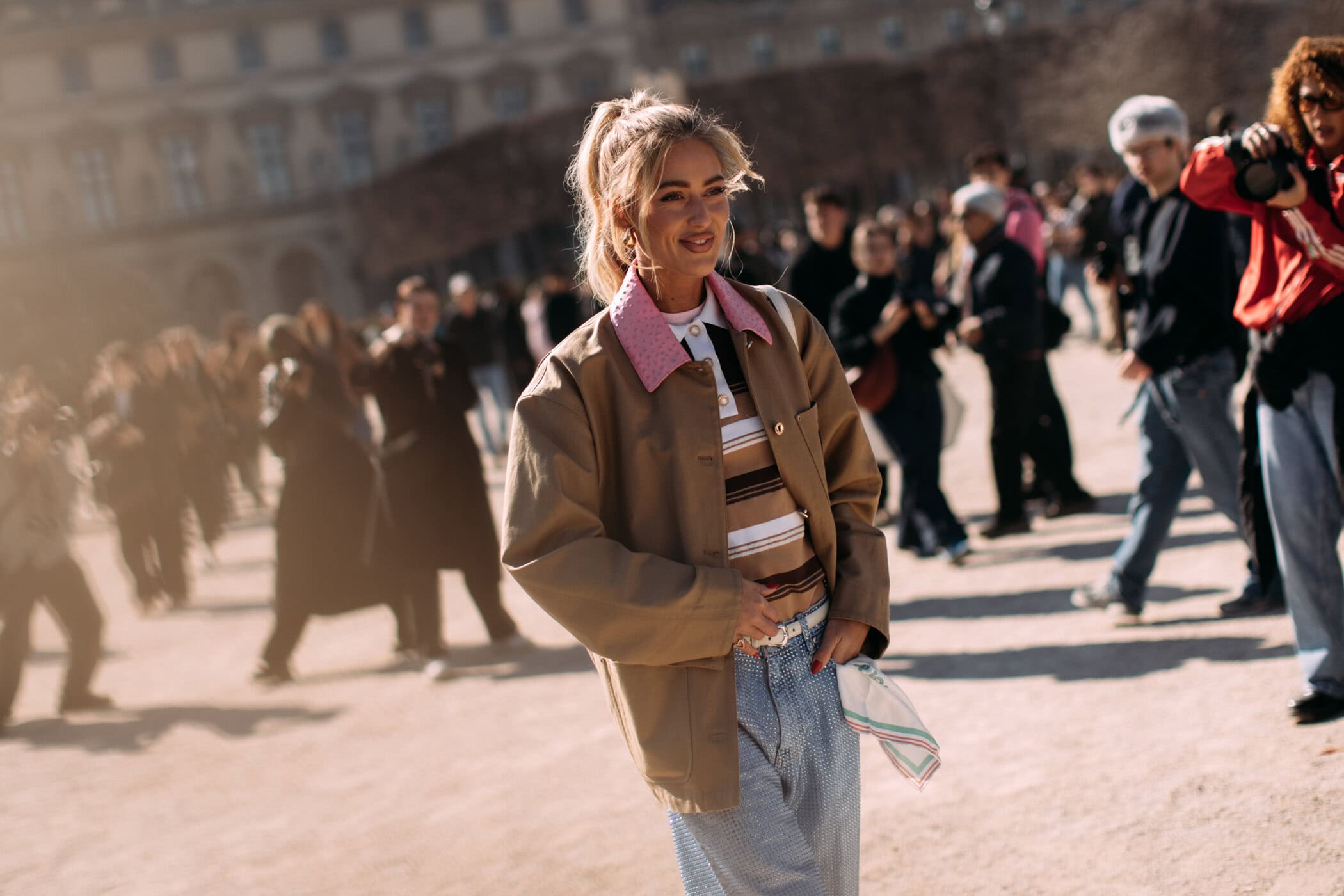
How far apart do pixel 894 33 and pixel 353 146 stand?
2441 cm

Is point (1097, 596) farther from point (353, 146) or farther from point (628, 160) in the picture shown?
point (353, 146)

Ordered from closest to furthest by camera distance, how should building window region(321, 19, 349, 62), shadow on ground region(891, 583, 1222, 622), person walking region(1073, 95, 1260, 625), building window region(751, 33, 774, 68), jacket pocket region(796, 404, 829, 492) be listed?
jacket pocket region(796, 404, 829, 492), person walking region(1073, 95, 1260, 625), shadow on ground region(891, 583, 1222, 622), building window region(321, 19, 349, 62), building window region(751, 33, 774, 68)

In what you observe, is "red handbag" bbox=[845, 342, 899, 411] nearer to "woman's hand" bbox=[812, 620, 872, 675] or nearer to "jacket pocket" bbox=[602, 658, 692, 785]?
"woman's hand" bbox=[812, 620, 872, 675]

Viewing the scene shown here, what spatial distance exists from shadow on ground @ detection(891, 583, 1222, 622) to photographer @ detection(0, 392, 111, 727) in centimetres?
421

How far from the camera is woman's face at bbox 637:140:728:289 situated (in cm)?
231

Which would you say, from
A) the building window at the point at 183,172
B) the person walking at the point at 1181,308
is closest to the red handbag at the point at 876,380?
the person walking at the point at 1181,308

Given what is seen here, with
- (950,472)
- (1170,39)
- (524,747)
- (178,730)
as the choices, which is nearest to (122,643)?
(178,730)

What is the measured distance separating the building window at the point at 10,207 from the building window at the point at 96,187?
7.07 ft

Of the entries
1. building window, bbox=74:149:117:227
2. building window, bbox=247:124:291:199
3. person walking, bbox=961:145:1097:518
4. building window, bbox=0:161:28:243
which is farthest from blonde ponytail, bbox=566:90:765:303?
building window, bbox=0:161:28:243

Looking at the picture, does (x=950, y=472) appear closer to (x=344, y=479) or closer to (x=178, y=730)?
(x=344, y=479)

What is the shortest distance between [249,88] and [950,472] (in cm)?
4928

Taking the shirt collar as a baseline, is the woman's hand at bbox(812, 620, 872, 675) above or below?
below

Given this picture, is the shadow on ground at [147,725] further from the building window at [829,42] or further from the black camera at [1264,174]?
the building window at [829,42]

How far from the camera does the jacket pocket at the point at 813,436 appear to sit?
7.98ft
